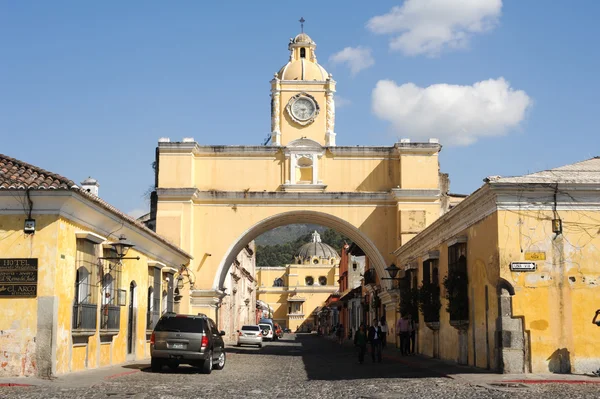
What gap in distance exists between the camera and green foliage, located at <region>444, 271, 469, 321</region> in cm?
1975

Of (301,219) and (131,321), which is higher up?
(301,219)

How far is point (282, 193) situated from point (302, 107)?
4117 millimetres

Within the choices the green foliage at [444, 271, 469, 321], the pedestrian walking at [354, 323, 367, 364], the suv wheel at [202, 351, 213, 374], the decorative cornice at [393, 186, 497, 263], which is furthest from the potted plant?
the suv wheel at [202, 351, 213, 374]

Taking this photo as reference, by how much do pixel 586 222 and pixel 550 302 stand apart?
1.86 meters

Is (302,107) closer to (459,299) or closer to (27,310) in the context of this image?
(459,299)

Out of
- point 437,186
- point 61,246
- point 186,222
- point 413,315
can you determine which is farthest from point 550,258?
point 186,222

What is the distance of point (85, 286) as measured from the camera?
18.5 metres

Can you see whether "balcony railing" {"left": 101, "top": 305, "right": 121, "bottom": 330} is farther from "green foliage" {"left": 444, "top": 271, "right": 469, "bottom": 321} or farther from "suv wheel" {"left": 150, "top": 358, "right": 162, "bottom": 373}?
"green foliage" {"left": 444, "top": 271, "right": 469, "bottom": 321}

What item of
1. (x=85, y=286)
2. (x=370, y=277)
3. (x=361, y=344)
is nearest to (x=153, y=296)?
(x=361, y=344)

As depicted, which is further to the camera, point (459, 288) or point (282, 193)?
point (282, 193)

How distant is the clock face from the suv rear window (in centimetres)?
1698

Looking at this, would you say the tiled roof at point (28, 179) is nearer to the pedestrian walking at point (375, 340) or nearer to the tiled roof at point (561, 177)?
the tiled roof at point (561, 177)

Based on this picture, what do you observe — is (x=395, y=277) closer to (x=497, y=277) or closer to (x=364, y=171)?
(x=364, y=171)

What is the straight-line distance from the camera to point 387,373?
1855cm
